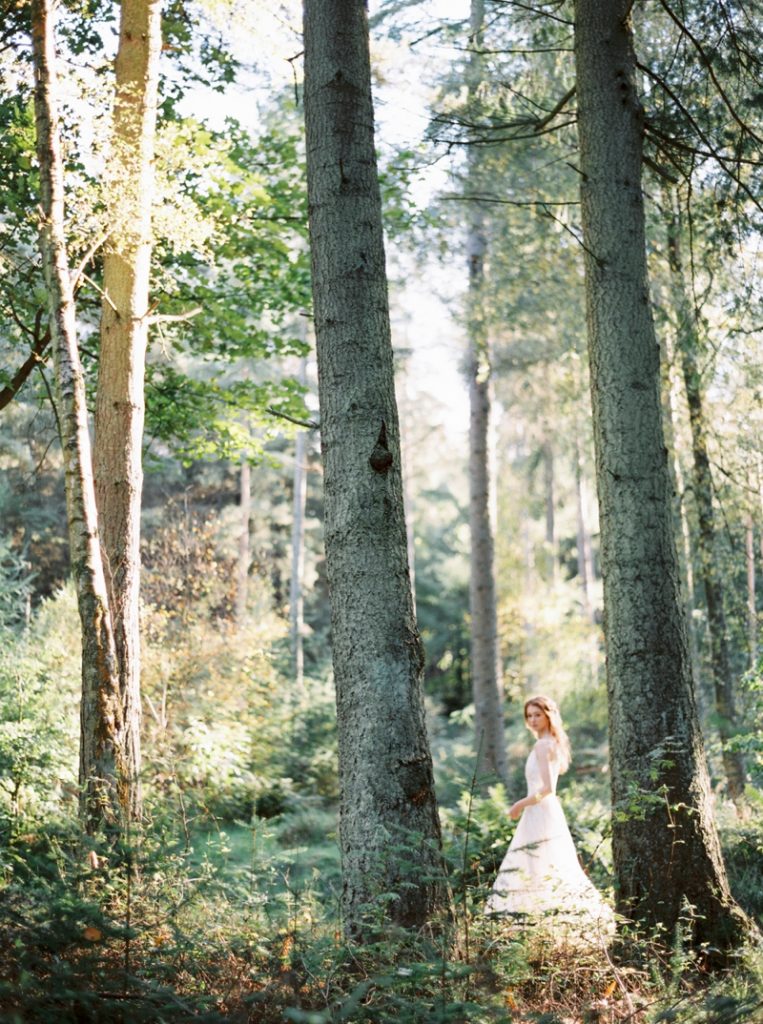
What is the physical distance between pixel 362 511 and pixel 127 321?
3618mm

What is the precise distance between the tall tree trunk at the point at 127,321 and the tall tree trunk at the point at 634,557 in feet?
10.6

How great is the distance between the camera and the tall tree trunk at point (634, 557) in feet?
16.6

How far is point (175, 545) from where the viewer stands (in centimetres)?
1461

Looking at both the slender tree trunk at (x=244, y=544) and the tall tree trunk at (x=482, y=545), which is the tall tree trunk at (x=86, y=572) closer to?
the tall tree trunk at (x=482, y=545)

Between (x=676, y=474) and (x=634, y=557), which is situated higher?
(x=676, y=474)

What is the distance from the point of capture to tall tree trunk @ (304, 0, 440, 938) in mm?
4051

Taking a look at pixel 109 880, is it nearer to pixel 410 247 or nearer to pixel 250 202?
pixel 250 202

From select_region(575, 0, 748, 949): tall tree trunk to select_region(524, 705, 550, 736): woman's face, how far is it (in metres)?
1.20

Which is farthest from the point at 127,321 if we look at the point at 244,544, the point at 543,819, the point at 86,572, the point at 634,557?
the point at 244,544

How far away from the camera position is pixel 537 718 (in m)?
6.70

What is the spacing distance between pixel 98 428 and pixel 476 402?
811cm

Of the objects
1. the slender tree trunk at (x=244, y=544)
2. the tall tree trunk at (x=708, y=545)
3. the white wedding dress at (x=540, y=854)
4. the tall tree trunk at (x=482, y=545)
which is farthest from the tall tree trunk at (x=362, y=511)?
the slender tree trunk at (x=244, y=544)

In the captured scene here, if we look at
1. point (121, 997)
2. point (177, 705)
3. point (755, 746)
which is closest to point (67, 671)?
point (177, 705)

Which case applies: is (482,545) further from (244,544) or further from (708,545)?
(244,544)
